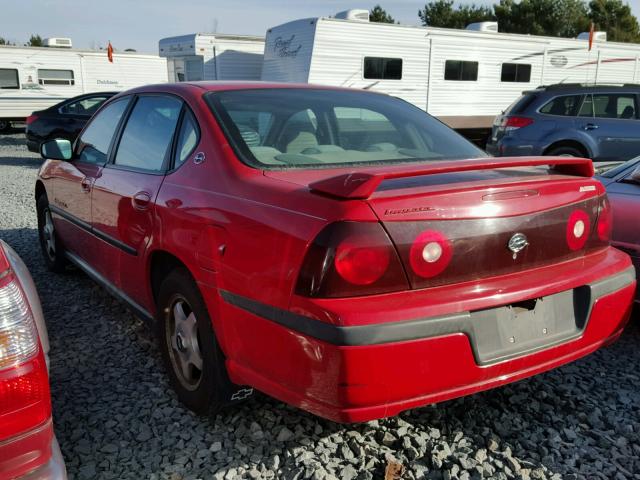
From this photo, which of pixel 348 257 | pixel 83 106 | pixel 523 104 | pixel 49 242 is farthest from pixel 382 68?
pixel 348 257

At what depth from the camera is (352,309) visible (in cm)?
184

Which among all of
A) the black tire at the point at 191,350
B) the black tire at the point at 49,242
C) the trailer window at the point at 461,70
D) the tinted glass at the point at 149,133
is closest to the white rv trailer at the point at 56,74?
the trailer window at the point at 461,70

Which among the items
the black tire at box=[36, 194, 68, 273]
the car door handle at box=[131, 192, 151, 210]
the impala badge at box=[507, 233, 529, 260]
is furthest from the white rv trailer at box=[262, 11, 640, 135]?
the impala badge at box=[507, 233, 529, 260]

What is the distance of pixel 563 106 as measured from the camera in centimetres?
899

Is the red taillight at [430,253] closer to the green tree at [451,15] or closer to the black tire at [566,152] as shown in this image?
the black tire at [566,152]

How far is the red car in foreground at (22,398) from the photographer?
1.64 m

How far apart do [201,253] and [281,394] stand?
660 millimetres

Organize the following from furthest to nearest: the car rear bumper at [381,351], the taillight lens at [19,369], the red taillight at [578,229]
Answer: the red taillight at [578,229] → the car rear bumper at [381,351] → the taillight lens at [19,369]

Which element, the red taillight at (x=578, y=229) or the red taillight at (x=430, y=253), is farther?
the red taillight at (x=578, y=229)

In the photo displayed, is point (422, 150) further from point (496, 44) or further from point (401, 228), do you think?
point (496, 44)

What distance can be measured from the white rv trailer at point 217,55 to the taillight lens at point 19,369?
544 inches

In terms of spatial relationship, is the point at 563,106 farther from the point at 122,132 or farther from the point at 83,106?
the point at 83,106

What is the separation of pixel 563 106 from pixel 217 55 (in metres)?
9.18

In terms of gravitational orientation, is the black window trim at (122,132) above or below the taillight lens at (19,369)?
above
